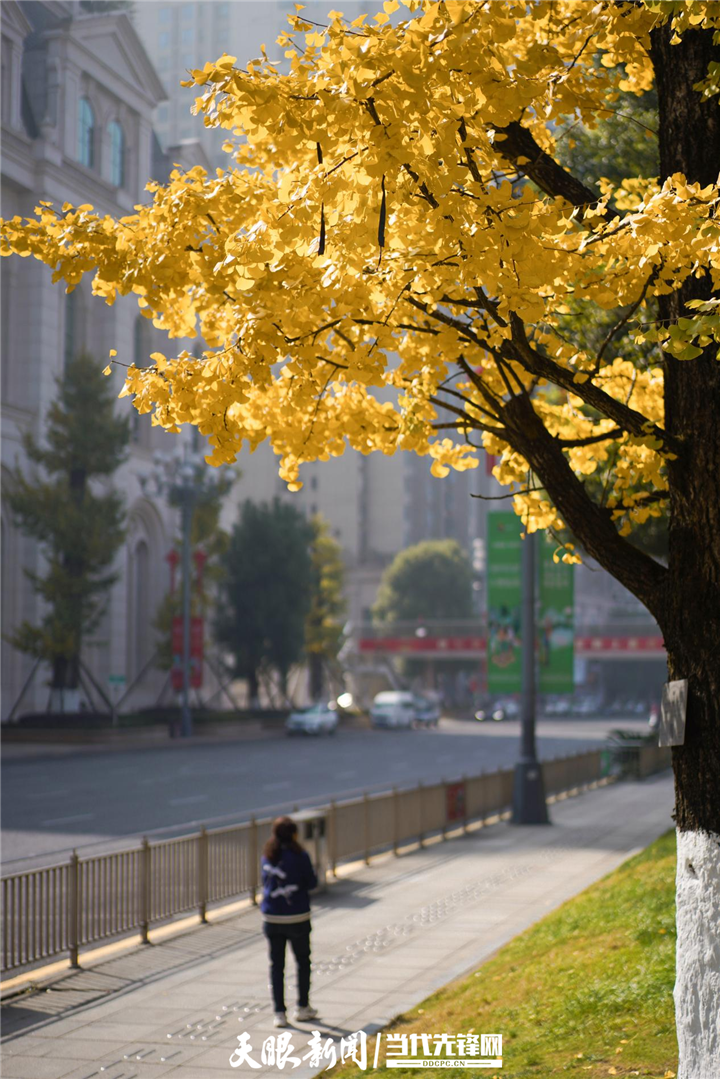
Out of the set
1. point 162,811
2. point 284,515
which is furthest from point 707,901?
point 284,515

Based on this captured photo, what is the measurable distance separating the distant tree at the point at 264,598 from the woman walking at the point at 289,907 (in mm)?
55936

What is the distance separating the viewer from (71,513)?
4675 cm

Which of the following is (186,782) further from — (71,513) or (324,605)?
(324,605)

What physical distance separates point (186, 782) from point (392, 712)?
4173cm

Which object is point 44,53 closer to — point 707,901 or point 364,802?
point 364,802

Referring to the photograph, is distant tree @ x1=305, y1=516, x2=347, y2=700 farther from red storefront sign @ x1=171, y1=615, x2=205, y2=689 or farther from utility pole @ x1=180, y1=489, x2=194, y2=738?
utility pole @ x1=180, y1=489, x2=194, y2=738

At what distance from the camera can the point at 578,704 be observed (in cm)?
10131

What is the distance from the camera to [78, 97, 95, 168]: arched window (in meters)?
50.9

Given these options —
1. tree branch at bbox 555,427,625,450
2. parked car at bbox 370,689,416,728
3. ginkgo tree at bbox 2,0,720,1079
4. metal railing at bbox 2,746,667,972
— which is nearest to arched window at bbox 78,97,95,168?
parked car at bbox 370,689,416,728

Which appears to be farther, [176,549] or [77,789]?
[176,549]

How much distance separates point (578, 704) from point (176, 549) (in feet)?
167

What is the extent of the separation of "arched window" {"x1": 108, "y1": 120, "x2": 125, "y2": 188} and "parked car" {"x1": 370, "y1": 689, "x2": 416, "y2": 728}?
3270 centimetres

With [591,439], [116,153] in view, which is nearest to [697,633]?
[591,439]

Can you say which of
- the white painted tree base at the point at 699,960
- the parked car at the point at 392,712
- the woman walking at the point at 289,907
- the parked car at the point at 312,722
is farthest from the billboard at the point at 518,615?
the parked car at the point at 392,712
